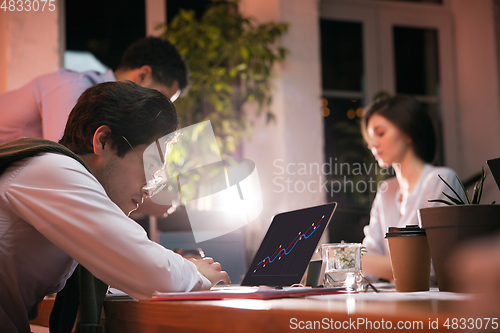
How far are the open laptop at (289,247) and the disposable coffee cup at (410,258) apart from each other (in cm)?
16

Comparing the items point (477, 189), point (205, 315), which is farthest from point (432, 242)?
point (205, 315)

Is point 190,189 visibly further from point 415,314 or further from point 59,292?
point 415,314

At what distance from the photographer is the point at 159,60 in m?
2.22

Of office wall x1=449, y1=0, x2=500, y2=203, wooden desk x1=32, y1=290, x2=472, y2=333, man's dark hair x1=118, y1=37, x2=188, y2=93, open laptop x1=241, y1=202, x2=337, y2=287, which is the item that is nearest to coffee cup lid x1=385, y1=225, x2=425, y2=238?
open laptop x1=241, y1=202, x2=337, y2=287

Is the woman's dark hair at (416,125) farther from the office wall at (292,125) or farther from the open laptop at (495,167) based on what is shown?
the open laptop at (495,167)

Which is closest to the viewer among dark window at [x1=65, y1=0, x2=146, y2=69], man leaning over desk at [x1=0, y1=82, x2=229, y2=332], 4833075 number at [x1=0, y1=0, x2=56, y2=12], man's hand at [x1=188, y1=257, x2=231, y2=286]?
man leaning over desk at [x1=0, y1=82, x2=229, y2=332]

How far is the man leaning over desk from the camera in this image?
33.4 inches

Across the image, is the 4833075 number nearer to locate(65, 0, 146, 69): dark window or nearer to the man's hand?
locate(65, 0, 146, 69): dark window

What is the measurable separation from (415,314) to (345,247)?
59 cm

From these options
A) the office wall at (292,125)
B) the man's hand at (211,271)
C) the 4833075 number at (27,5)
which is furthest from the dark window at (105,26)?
the man's hand at (211,271)

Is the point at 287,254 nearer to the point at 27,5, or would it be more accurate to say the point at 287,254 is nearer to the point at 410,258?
the point at 410,258

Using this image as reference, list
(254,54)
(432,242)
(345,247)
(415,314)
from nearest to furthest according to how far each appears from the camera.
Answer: (415,314) → (432,242) → (345,247) → (254,54)

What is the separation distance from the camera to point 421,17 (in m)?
4.39

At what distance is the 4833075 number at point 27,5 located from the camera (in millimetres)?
2758
